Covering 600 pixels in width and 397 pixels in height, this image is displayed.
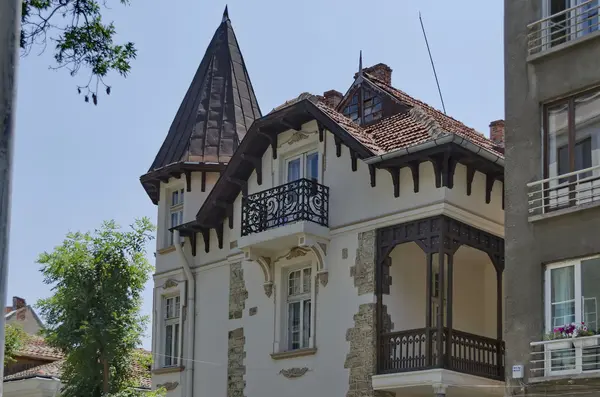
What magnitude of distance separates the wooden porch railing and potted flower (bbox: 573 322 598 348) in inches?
170

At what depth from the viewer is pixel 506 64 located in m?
20.1

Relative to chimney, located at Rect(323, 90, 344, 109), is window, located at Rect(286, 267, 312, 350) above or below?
below

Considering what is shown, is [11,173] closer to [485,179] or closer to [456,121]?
[485,179]

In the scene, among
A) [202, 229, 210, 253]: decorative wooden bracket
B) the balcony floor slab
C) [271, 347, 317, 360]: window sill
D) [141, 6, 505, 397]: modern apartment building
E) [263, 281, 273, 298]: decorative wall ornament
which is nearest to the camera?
the balcony floor slab

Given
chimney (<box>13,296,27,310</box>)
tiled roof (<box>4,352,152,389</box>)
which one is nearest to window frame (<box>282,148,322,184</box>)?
tiled roof (<box>4,352,152,389</box>)

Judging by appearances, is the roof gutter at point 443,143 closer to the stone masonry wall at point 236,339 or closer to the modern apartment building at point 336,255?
the modern apartment building at point 336,255

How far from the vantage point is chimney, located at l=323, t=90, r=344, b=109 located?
2831 centimetres

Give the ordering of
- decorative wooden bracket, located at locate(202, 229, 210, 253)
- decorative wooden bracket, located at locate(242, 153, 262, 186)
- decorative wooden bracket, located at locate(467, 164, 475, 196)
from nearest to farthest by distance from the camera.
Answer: decorative wooden bracket, located at locate(467, 164, 475, 196) < decorative wooden bracket, located at locate(242, 153, 262, 186) < decorative wooden bracket, located at locate(202, 229, 210, 253)

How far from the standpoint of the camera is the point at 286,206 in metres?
24.4

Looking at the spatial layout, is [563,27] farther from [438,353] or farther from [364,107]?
[364,107]

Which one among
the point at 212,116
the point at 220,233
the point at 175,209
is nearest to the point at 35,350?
the point at 175,209

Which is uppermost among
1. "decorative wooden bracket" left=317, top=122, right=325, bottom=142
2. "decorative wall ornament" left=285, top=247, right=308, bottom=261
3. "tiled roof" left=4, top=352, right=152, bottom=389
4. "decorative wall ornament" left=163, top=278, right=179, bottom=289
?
"decorative wooden bracket" left=317, top=122, right=325, bottom=142

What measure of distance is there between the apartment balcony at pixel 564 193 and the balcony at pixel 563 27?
2336 millimetres

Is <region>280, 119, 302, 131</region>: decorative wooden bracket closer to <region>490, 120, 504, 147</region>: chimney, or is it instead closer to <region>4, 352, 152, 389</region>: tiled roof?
<region>490, 120, 504, 147</region>: chimney
